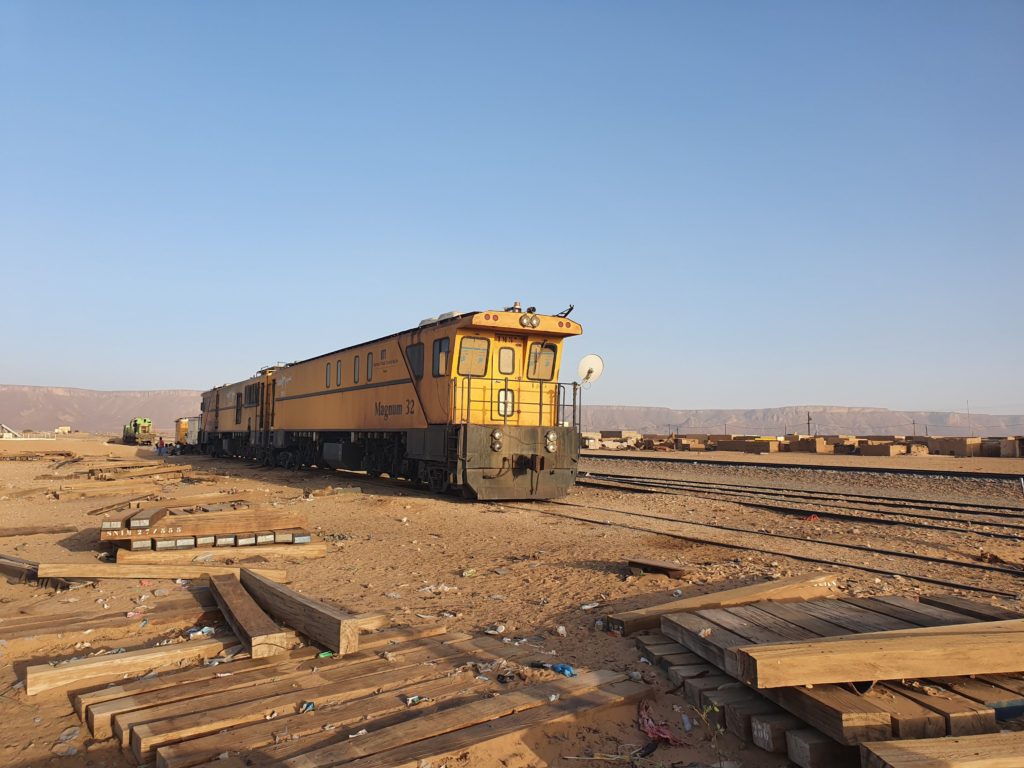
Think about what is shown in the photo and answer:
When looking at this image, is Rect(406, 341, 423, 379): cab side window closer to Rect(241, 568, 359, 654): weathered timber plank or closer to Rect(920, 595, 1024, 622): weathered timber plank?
Rect(241, 568, 359, 654): weathered timber plank

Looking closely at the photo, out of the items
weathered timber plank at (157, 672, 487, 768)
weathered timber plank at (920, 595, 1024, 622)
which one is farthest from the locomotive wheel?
weathered timber plank at (157, 672, 487, 768)

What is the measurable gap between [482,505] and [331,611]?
8.82 meters

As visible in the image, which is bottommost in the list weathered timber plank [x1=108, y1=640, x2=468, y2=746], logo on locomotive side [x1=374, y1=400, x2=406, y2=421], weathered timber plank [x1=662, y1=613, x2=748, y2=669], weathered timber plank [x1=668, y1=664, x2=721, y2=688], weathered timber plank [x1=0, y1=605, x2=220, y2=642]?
weathered timber plank [x1=0, y1=605, x2=220, y2=642]

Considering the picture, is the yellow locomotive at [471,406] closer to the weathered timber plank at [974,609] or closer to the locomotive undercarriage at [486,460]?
the locomotive undercarriage at [486,460]

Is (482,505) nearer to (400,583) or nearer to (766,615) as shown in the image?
(400,583)

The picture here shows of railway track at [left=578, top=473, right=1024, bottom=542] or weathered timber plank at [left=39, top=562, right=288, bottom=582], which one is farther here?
railway track at [left=578, top=473, right=1024, bottom=542]

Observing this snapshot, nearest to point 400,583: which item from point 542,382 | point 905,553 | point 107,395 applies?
point 905,553

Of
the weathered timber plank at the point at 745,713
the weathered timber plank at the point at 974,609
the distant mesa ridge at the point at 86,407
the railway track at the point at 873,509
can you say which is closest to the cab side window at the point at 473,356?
the railway track at the point at 873,509

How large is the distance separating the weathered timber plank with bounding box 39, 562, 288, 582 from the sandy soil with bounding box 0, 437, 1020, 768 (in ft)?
0.45

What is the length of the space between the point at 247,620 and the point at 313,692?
1269 mm

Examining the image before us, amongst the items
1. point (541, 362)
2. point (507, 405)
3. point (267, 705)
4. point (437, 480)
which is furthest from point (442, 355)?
point (267, 705)

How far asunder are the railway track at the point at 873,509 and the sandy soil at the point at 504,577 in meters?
0.58

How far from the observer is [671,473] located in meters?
23.9

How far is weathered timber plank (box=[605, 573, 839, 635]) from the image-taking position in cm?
526
